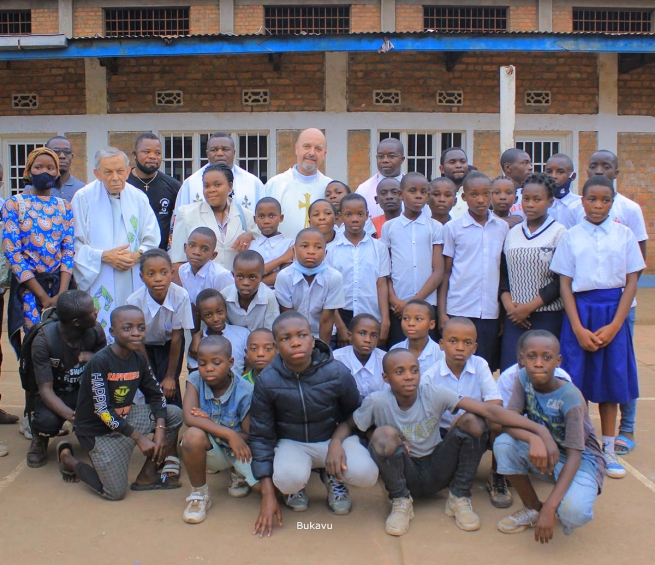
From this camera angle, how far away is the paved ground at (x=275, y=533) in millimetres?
2922

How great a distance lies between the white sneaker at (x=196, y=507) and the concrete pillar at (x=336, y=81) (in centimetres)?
826

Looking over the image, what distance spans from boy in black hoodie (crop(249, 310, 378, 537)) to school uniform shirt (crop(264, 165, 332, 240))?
1.69m

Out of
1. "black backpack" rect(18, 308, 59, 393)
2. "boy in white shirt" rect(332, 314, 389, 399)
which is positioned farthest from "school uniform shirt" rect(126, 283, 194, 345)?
"boy in white shirt" rect(332, 314, 389, 399)

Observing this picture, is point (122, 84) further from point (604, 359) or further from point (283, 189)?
point (604, 359)

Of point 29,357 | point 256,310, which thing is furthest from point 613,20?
point 29,357

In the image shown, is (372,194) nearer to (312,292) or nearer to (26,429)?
(312,292)

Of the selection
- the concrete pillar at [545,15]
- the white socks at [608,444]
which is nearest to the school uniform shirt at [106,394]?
the white socks at [608,444]

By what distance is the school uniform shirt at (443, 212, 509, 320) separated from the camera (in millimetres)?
4180

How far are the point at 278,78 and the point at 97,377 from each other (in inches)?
317

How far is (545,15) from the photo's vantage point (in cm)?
1158

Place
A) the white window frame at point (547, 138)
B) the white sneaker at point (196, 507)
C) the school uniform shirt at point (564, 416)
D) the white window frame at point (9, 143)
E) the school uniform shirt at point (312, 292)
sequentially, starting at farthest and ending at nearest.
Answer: the white window frame at point (547, 138), the white window frame at point (9, 143), the school uniform shirt at point (312, 292), the white sneaker at point (196, 507), the school uniform shirt at point (564, 416)

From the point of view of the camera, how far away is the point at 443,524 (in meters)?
3.22

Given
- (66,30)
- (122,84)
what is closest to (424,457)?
(122,84)

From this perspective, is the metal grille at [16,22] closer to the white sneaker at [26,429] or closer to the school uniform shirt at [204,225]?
the school uniform shirt at [204,225]
